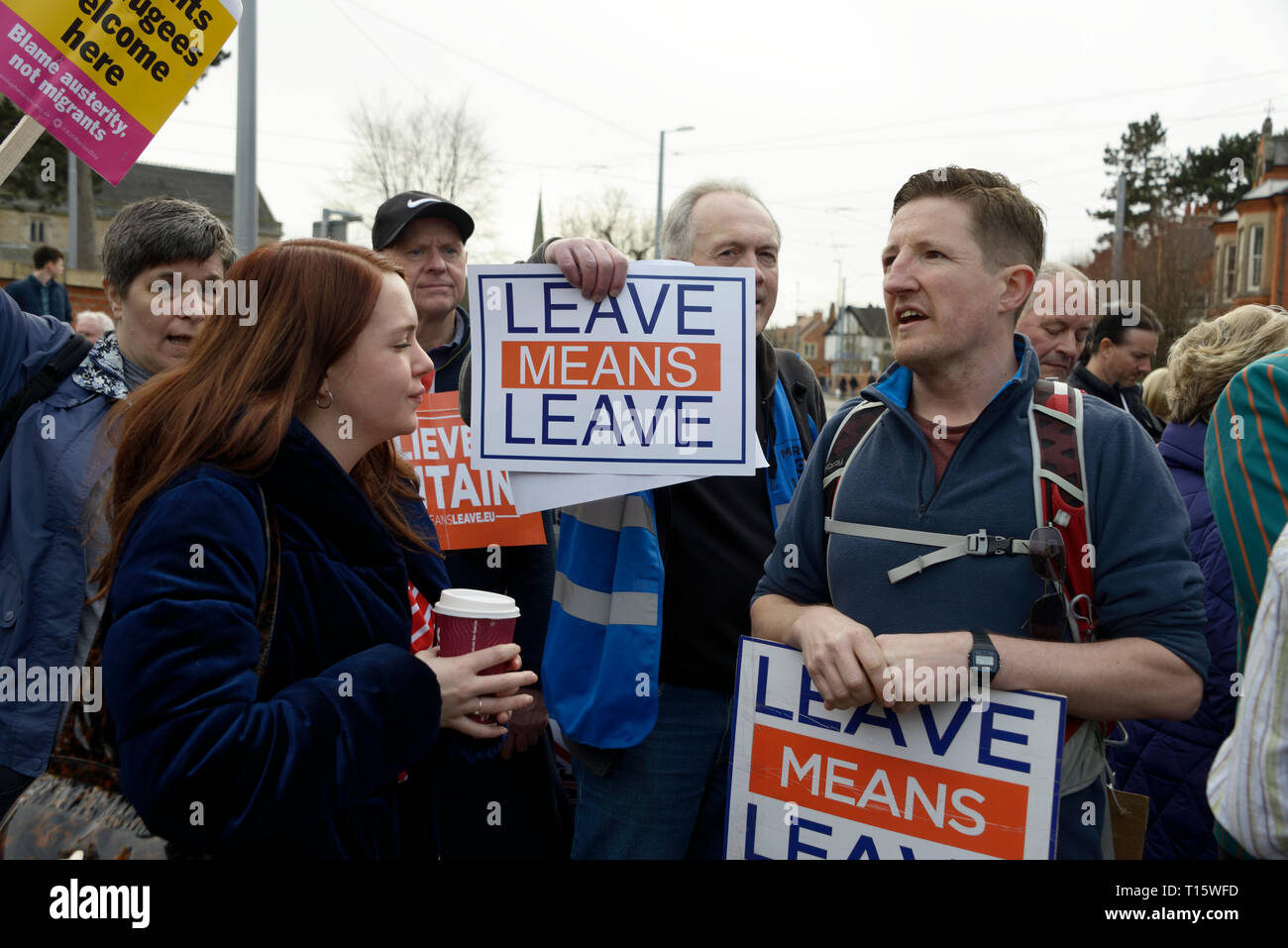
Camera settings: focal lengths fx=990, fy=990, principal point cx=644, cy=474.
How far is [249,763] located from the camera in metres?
1.55

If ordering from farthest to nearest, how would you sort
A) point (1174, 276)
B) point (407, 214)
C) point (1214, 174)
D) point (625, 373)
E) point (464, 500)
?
point (1214, 174), point (1174, 276), point (407, 214), point (464, 500), point (625, 373)

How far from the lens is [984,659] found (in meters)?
1.84

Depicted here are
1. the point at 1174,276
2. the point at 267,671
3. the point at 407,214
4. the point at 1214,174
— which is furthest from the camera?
the point at 1214,174

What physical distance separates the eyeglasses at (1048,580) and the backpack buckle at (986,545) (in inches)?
2.1

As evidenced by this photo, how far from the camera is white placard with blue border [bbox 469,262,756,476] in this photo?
250 centimetres

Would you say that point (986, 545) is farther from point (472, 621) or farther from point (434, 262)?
point (434, 262)

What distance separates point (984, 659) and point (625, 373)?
1.14 metres

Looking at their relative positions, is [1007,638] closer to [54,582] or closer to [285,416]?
[285,416]

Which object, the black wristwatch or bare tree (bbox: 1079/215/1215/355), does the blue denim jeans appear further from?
bare tree (bbox: 1079/215/1215/355)

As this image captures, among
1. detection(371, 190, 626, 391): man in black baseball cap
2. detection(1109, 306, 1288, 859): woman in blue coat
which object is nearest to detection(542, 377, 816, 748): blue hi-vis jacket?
detection(371, 190, 626, 391): man in black baseball cap

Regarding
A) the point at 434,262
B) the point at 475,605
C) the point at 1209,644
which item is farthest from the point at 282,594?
the point at 1209,644

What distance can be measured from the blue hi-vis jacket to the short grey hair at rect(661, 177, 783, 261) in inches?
32.0
